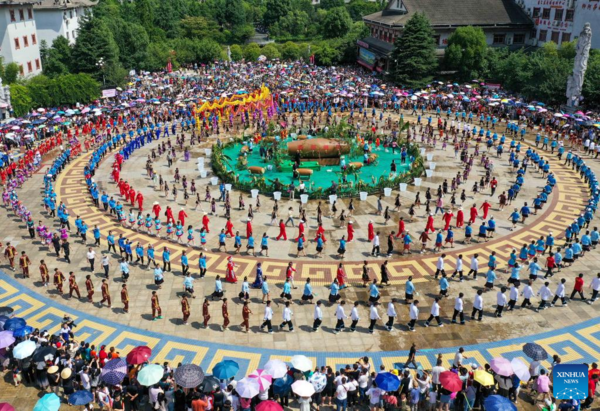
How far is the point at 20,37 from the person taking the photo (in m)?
70.9

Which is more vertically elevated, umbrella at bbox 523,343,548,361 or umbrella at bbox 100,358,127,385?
umbrella at bbox 523,343,548,361

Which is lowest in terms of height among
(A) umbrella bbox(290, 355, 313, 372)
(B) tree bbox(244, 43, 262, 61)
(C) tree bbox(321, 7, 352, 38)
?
(A) umbrella bbox(290, 355, 313, 372)

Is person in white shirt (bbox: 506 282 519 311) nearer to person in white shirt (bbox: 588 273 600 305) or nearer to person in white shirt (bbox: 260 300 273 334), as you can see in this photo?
person in white shirt (bbox: 588 273 600 305)

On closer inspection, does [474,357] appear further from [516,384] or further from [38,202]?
[38,202]

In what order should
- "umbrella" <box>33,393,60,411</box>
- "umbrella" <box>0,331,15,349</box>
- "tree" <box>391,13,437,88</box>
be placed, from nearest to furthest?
"umbrella" <box>33,393,60,411</box>, "umbrella" <box>0,331,15,349</box>, "tree" <box>391,13,437,88</box>

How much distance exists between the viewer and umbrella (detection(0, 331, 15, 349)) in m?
18.7

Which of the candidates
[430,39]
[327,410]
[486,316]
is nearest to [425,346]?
[486,316]

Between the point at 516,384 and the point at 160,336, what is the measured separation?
14018mm

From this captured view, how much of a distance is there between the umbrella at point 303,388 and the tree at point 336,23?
111 m

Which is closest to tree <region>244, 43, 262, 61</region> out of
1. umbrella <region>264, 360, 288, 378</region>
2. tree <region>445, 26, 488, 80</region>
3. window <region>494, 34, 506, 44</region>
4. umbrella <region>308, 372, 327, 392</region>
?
tree <region>445, 26, 488, 80</region>

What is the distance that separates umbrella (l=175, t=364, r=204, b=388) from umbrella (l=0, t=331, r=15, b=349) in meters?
7.10

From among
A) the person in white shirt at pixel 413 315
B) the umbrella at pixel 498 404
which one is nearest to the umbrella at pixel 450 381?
the umbrella at pixel 498 404

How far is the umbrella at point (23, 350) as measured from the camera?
17891mm

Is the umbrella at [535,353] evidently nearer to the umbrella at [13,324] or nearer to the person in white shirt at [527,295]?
the person in white shirt at [527,295]
